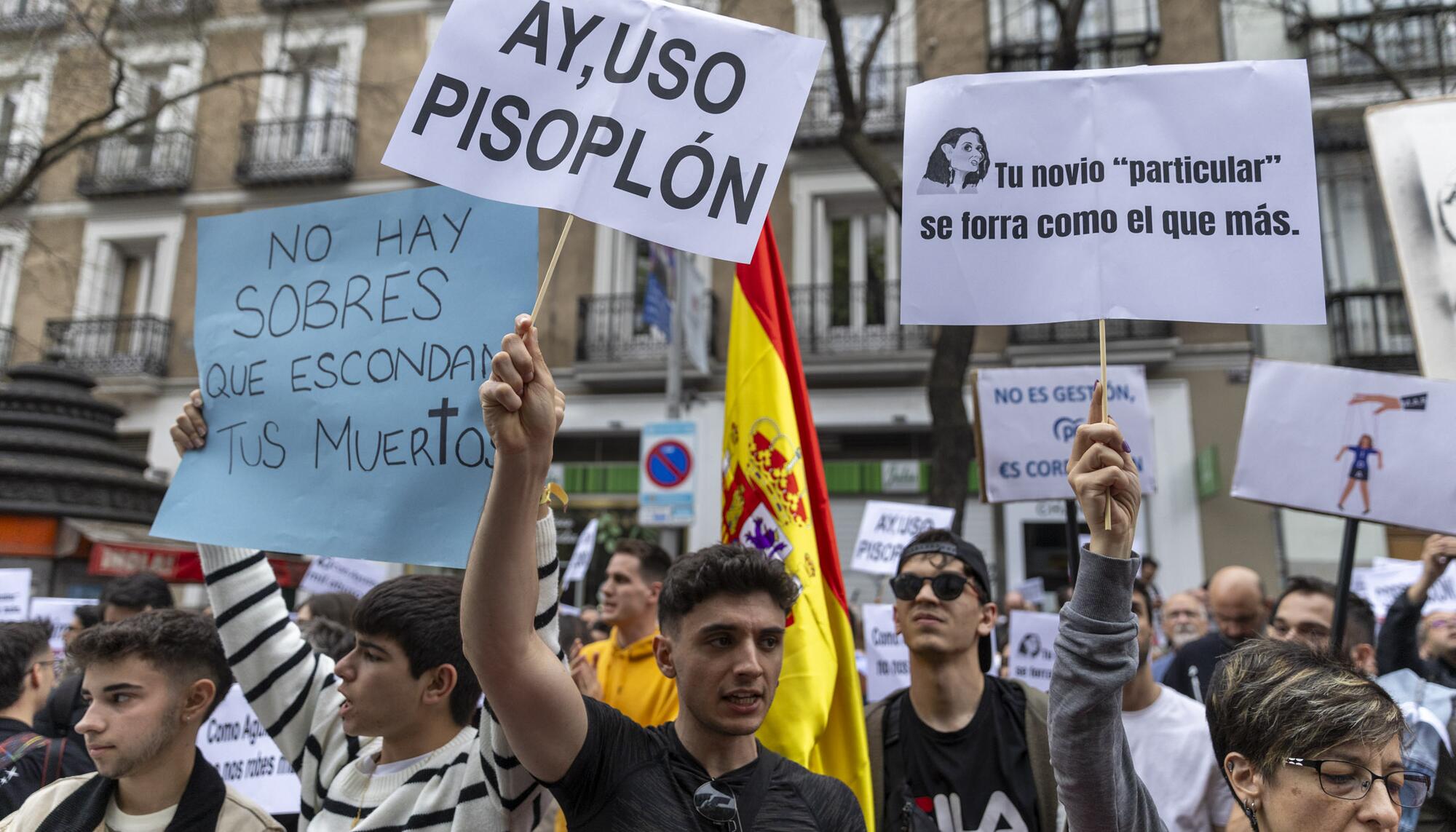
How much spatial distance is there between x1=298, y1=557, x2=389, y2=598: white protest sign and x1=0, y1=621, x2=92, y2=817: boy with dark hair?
143 inches

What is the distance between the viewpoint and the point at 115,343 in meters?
18.4

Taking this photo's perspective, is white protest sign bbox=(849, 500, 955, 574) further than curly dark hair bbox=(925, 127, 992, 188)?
Yes

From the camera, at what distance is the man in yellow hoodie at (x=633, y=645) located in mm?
3971

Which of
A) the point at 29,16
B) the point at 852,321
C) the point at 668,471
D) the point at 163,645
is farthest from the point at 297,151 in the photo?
the point at 163,645

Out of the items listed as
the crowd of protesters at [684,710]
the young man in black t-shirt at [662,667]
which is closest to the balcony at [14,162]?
the crowd of protesters at [684,710]

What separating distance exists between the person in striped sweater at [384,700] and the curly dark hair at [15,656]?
890mm

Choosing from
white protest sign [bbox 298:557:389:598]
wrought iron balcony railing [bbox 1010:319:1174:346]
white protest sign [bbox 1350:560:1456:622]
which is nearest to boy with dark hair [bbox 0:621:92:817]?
white protest sign [bbox 298:557:389:598]

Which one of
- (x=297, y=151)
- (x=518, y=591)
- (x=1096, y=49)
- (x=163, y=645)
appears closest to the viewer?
(x=518, y=591)

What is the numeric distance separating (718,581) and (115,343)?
777 inches

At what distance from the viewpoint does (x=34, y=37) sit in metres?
9.69

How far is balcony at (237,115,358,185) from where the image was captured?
17812 mm

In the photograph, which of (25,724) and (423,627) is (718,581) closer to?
(423,627)

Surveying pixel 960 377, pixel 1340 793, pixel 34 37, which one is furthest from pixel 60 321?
pixel 1340 793

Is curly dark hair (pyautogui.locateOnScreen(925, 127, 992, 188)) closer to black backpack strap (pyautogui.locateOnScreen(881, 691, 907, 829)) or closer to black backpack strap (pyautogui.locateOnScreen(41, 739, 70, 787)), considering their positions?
black backpack strap (pyautogui.locateOnScreen(881, 691, 907, 829))
